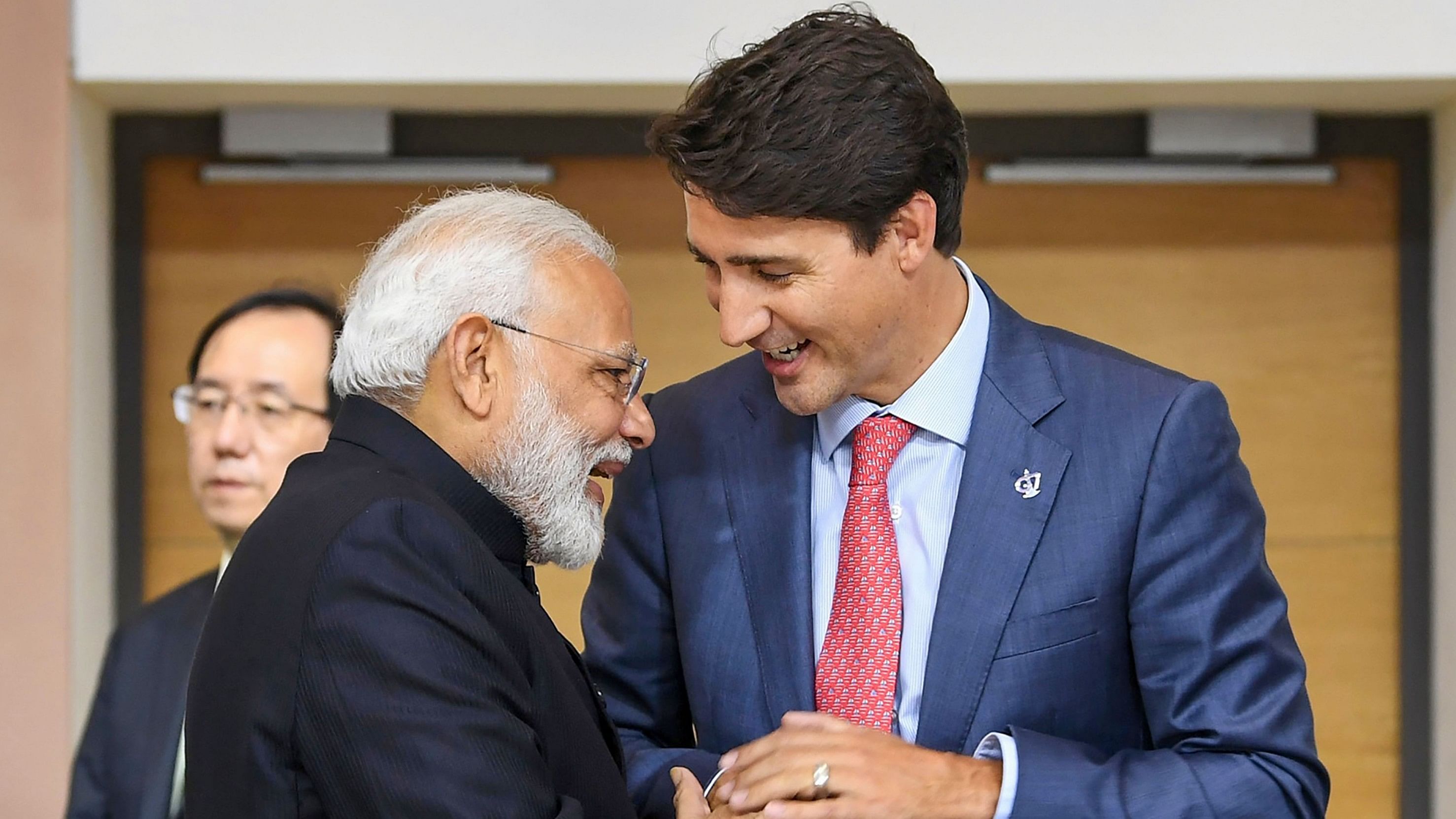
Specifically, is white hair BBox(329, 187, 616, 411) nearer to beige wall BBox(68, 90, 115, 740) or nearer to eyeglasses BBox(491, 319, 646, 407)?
eyeglasses BBox(491, 319, 646, 407)

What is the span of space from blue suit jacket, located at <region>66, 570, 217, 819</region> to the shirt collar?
4.21 ft

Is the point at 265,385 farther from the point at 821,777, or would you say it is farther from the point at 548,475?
the point at 821,777

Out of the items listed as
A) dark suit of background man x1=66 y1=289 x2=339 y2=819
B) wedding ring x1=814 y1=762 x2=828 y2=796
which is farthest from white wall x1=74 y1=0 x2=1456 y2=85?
wedding ring x1=814 y1=762 x2=828 y2=796

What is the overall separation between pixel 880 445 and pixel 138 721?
141 cm

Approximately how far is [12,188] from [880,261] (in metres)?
2.01

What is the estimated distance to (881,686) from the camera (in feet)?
5.26

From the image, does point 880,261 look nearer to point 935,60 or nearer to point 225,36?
point 935,60

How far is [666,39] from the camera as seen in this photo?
110 inches

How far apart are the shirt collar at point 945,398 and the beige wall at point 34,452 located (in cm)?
186

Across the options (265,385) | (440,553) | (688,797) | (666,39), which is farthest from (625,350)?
(666,39)

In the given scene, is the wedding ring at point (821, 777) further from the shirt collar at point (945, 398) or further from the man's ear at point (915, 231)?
the man's ear at point (915, 231)

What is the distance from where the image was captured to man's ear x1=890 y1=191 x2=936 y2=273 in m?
1.60

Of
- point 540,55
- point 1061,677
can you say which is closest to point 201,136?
point 540,55

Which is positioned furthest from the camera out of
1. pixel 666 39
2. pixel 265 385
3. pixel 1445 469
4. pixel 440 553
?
pixel 1445 469
